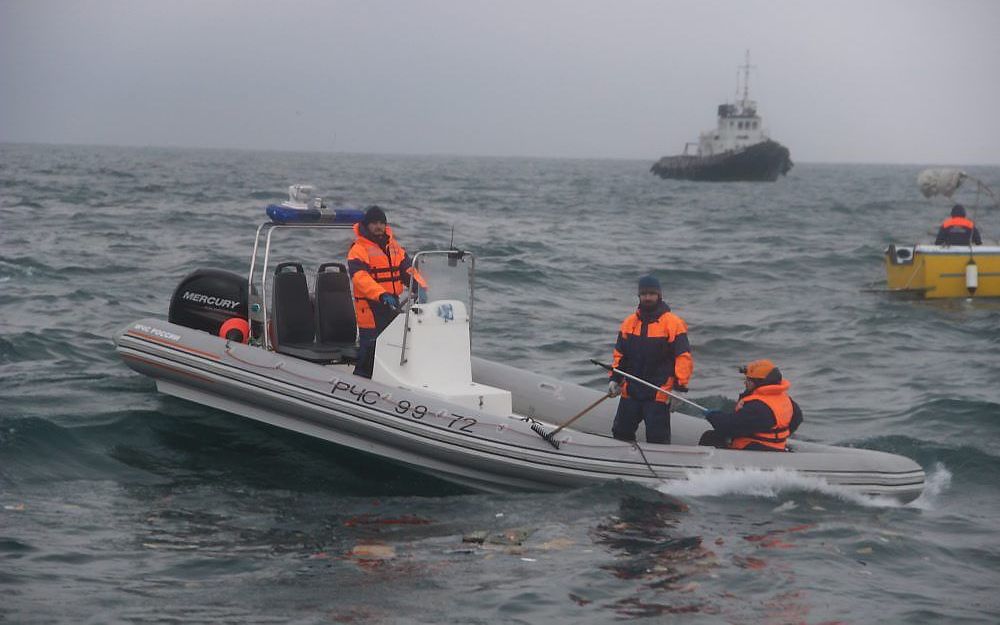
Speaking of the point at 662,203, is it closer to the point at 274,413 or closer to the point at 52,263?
the point at 52,263

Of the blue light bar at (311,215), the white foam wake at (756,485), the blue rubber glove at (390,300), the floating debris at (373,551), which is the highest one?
the blue light bar at (311,215)

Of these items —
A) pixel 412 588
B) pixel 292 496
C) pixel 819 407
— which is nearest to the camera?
pixel 412 588

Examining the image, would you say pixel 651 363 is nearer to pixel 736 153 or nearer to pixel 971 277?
pixel 971 277

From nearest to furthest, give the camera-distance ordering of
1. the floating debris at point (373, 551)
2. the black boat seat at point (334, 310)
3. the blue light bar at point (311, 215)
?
the floating debris at point (373, 551)
the blue light bar at point (311, 215)
the black boat seat at point (334, 310)

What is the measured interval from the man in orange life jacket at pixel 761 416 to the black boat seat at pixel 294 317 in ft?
9.96

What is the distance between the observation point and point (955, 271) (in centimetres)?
1650

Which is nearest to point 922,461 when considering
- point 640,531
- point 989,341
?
point 640,531

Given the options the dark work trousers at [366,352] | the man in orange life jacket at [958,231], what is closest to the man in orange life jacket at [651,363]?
the dark work trousers at [366,352]

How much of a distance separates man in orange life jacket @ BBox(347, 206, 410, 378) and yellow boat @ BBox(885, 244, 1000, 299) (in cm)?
1062

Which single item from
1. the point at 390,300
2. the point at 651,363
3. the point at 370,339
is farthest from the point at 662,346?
the point at 370,339

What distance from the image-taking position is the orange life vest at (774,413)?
7.42 m

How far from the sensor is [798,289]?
1916 cm

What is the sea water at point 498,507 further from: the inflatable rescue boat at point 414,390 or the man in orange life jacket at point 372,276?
the man in orange life jacket at point 372,276

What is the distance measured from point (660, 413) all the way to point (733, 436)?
504mm
